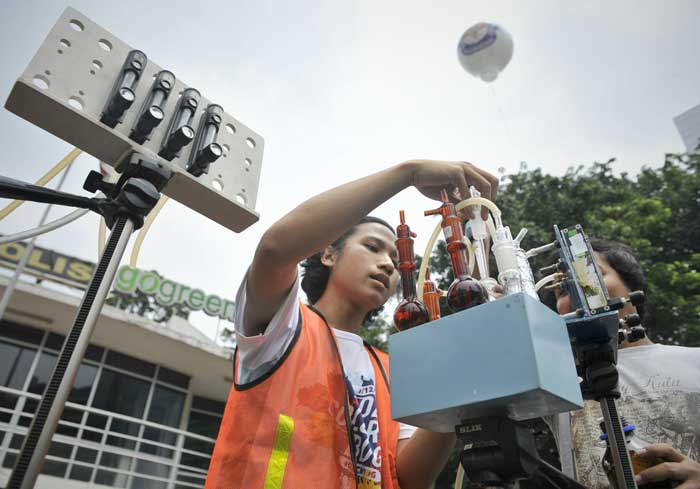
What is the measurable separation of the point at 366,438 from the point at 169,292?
12.3m

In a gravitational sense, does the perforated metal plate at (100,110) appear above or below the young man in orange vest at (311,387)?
above

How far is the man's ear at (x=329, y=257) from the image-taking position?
2.30 meters

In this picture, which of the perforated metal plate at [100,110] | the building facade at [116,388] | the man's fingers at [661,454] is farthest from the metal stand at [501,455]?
the building facade at [116,388]

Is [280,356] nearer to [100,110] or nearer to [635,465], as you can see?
[100,110]

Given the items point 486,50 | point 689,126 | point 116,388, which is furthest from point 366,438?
point 689,126

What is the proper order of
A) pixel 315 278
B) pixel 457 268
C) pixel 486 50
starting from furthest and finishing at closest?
pixel 486 50, pixel 315 278, pixel 457 268

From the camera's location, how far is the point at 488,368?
0.82m

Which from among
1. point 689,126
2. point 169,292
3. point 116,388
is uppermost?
point 689,126

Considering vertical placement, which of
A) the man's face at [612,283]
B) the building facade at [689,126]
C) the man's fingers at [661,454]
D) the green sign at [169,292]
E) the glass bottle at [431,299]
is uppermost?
the building facade at [689,126]

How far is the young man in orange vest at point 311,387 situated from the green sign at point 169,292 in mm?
11413

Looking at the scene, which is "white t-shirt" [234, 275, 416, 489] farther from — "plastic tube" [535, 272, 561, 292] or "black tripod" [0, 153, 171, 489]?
"plastic tube" [535, 272, 561, 292]

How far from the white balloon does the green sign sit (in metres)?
9.95

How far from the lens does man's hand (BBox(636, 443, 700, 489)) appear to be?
122 cm

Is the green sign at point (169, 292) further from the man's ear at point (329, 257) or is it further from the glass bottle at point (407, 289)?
the glass bottle at point (407, 289)
